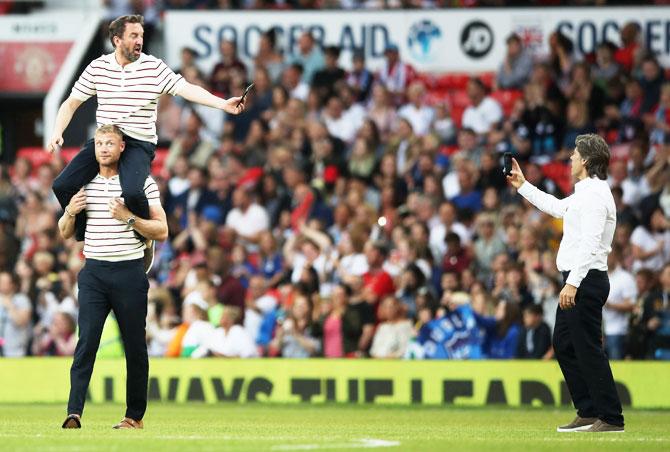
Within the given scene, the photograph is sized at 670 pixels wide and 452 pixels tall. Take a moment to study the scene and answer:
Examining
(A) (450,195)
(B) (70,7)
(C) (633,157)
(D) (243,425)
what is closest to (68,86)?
(B) (70,7)

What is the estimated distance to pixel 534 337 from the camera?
18.5m

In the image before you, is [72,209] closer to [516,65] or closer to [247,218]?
[247,218]

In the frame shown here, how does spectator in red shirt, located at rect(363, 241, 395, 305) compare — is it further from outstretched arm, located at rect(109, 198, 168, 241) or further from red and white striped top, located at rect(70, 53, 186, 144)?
red and white striped top, located at rect(70, 53, 186, 144)

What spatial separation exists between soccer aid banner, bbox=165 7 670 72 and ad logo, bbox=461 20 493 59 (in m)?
0.02

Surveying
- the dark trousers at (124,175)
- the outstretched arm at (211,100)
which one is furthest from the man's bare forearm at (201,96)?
the dark trousers at (124,175)

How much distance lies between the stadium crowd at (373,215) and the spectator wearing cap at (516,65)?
0.03 metres

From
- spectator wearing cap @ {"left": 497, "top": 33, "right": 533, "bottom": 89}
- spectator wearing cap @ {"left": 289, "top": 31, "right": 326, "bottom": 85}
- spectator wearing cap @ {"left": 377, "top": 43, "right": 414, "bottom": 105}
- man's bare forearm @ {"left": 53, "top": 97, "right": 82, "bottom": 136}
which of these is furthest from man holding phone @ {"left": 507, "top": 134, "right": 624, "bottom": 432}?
spectator wearing cap @ {"left": 289, "top": 31, "right": 326, "bottom": 85}

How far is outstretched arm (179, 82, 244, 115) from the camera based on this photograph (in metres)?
11.5

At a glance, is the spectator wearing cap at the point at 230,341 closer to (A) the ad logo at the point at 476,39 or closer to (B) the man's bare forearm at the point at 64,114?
(A) the ad logo at the point at 476,39

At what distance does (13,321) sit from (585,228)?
1075 cm

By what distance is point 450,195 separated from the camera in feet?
70.5

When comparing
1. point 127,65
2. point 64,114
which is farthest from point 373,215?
point 64,114

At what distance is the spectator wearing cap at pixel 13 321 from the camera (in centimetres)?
2078

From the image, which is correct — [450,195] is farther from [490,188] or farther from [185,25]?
[185,25]
